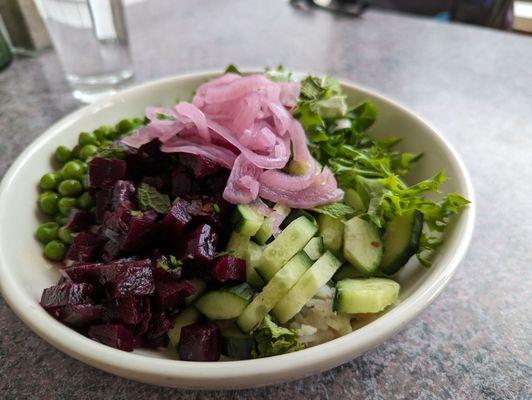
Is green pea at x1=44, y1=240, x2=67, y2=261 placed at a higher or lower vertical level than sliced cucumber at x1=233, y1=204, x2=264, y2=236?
lower

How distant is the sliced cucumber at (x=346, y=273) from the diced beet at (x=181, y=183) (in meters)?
0.61

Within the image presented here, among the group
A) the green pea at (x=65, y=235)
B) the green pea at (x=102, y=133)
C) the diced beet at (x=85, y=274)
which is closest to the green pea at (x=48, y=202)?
the green pea at (x=65, y=235)

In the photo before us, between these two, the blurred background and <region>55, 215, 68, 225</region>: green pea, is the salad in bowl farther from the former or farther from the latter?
the blurred background

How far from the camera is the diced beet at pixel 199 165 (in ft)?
5.21

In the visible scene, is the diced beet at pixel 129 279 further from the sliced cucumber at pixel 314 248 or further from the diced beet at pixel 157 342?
the sliced cucumber at pixel 314 248

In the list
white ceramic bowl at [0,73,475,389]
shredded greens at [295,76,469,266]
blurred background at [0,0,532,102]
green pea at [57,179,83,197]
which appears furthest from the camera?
blurred background at [0,0,532,102]

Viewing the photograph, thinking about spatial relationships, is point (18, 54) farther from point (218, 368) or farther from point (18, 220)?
point (218, 368)

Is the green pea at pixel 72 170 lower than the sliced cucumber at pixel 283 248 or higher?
lower

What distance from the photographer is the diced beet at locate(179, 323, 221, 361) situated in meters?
1.32

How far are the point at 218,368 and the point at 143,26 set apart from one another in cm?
396

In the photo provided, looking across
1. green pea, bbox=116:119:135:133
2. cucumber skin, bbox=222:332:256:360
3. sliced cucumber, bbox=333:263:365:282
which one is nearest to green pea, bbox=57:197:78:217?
green pea, bbox=116:119:135:133

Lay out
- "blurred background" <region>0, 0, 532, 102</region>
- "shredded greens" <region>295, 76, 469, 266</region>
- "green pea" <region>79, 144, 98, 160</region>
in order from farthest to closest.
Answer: "blurred background" <region>0, 0, 532, 102</region>, "green pea" <region>79, 144, 98, 160</region>, "shredded greens" <region>295, 76, 469, 266</region>

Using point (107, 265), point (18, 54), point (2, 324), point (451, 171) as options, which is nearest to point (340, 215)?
point (451, 171)

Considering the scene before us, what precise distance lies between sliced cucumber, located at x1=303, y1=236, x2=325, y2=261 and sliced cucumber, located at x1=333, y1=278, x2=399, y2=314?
0.41 ft
